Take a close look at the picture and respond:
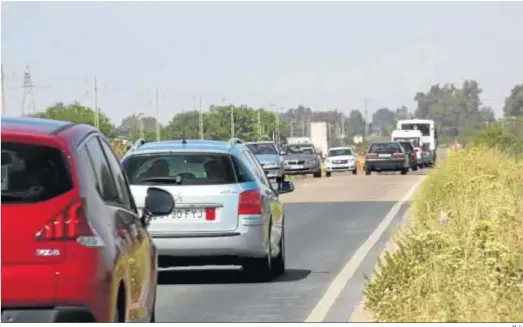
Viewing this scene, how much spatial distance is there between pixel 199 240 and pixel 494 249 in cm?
455

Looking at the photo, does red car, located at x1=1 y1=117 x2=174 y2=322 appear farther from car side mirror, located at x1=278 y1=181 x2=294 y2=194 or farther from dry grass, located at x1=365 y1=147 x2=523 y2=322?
car side mirror, located at x1=278 y1=181 x2=294 y2=194

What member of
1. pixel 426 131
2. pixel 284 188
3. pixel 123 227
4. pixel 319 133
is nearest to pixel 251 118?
pixel 426 131

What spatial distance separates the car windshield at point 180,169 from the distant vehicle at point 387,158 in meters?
46.5

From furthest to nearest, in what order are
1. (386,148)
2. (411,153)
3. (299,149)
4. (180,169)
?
(411,153), (299,149), (386,148), (180,169)

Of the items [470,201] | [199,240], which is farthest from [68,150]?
[470,201]

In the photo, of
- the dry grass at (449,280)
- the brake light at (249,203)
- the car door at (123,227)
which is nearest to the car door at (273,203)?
the brake light at (249,203)

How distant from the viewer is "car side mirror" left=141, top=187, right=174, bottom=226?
9.69 m

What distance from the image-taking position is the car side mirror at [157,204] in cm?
969

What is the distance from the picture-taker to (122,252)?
820 cm

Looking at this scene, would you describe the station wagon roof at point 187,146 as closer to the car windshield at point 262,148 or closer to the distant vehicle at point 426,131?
the car windshield at point 262,148

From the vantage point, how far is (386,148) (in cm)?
6275

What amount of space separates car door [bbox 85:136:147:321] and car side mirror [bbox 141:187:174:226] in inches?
18.8

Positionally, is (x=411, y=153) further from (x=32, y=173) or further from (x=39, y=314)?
(x=39, y=314)

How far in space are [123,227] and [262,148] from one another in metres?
45.4
